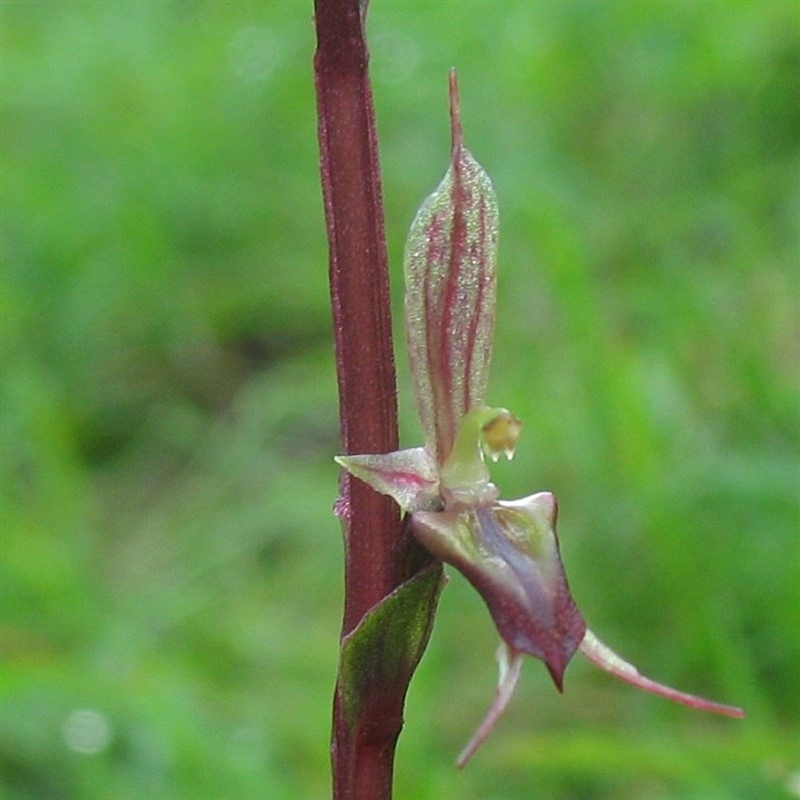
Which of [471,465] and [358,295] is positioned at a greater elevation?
[358,295]

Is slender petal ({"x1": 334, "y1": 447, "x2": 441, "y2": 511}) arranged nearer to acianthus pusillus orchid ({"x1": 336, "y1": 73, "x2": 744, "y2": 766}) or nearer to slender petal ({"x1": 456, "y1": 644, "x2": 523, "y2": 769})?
acianthus pusillus orchid ({"x1": 336, "y1": 73, "x2": 744, "y2": 766})

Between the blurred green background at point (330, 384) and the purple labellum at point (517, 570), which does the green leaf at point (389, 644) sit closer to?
the purple labellum at point (517, 570)

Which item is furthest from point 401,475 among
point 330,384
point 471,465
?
point 330,384

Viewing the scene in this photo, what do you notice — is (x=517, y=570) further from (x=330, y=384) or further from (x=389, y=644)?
(x=330, y=384)

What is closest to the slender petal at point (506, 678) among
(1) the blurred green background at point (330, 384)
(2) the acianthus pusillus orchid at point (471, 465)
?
(2) the acianthus pusillus orchid at point (471, 465)

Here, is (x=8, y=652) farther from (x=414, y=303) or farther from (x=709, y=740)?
(x=414, y=303)

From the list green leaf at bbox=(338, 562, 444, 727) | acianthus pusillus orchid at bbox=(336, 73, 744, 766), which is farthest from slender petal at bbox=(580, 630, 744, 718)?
green leaf at bbox=(338, 562, 444, 727)
